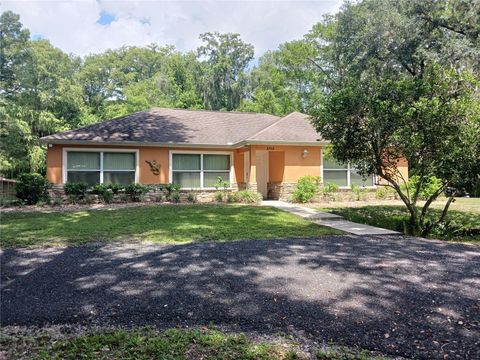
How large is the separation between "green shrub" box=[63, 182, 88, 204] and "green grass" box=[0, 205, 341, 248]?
10.0 feet

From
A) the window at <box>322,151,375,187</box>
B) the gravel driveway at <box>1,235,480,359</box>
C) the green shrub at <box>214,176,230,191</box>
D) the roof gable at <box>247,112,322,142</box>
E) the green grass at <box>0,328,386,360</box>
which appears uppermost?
the roof gable at <box>247,112,322,142</box>

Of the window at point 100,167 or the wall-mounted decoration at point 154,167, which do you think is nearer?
the window at point 100,167

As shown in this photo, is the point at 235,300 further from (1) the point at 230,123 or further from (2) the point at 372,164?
(1) the point at 230,123

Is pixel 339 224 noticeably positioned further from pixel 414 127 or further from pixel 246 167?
pixel 246 167

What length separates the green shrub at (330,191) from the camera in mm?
16219

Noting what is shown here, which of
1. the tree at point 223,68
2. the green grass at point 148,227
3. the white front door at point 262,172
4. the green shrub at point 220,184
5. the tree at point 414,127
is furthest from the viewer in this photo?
the tree at point 223,68

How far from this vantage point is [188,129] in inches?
707

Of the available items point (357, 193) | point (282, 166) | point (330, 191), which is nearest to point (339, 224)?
→ point (330, 191)

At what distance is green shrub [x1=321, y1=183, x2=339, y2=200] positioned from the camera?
1622 centimetres

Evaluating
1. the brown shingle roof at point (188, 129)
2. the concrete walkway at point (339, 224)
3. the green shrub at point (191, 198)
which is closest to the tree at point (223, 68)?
the brown shingle roof at point (188, 129)

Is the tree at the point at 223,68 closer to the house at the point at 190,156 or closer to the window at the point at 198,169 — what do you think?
the house at the point at 190,156

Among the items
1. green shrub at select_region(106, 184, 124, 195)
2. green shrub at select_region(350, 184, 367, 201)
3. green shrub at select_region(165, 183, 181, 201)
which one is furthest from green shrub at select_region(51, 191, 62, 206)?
green shrub at select_region(350, 184, 367, 201)

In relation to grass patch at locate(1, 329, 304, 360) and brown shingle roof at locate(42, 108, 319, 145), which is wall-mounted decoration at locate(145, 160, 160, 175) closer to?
brown shingle roof at locate(42, 108, 319, 145)

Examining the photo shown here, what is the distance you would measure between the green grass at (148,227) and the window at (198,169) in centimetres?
509
